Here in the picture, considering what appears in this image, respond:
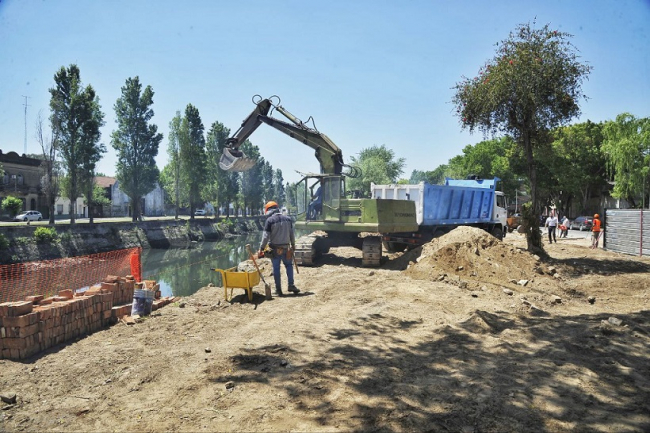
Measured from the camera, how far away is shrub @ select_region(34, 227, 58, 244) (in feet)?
79.1

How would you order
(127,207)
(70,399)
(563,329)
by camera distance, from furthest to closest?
1. (127,207)
2. (563,329)
3. (70,399)

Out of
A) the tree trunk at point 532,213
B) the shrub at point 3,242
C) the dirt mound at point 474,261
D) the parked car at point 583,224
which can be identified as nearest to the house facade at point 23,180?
the shrub at point 3,242

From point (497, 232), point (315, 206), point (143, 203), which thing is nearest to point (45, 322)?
point (315, 206)

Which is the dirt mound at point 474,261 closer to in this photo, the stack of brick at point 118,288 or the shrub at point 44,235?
the stack of brick at point 118,288

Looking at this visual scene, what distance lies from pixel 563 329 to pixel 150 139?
134 ft

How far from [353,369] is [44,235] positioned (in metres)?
26.0

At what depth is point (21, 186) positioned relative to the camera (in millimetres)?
43906

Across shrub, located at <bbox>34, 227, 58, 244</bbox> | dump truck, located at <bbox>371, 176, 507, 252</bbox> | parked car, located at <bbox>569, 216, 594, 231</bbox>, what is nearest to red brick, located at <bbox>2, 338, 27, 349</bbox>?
dump truck, located at <bbox>371, 176, 507, 252</bbox>

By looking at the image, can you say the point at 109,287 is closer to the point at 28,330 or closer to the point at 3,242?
the point at 28,330

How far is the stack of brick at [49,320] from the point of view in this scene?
5309 mm

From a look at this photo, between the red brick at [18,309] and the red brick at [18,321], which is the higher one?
the red brick at [18,309]

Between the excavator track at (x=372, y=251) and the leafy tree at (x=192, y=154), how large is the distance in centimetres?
3763

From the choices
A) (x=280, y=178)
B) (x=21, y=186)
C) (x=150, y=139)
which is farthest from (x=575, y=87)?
(x=280, y=178)

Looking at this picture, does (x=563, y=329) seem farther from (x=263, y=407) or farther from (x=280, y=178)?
(x=280, y=178)
